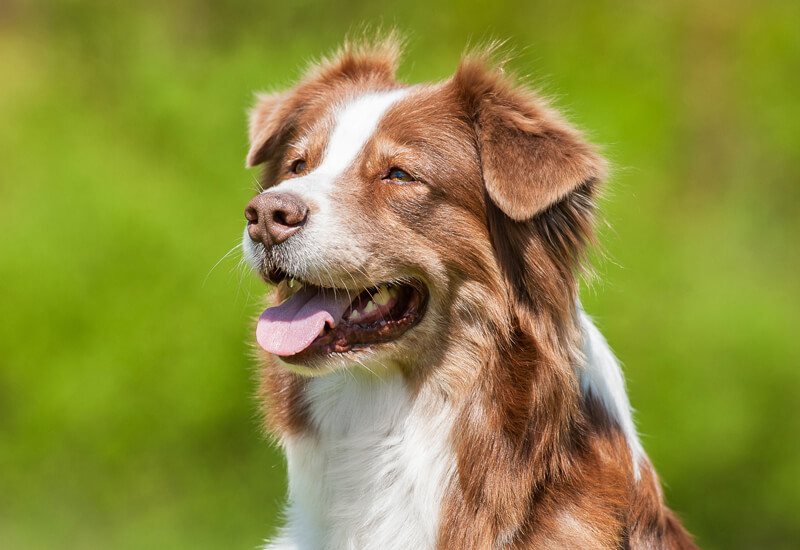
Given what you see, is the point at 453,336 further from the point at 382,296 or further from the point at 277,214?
the point at 277,214

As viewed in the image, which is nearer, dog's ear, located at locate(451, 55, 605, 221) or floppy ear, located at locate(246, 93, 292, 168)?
dog's ear, located at locate(451, 55, 605, 221)

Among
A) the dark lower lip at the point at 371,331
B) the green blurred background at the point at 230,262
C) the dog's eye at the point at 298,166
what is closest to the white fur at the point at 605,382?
the dark lower lip at the point at 371,331

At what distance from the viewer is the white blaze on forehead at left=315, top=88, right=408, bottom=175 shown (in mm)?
3920

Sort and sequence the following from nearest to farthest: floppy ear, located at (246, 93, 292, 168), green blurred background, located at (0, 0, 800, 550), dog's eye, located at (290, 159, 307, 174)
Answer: dog's eye, located at (290, 159, 307, 174) < floppy ear, located at (246, 93, 292, 168) < green blurred background, located at (0, 0, 800, 550)

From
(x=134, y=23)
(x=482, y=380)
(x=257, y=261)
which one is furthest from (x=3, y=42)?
(x=482, y=380)

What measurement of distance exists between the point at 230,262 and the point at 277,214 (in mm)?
5096

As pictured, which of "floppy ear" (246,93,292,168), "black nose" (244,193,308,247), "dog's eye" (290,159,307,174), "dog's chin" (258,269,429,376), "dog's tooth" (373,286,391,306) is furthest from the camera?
"floppy ear" (246,93,292,168)

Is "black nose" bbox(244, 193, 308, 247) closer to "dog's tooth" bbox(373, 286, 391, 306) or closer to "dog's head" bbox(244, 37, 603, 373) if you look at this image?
"dog's head" bbox(244, 37, 603, 373)

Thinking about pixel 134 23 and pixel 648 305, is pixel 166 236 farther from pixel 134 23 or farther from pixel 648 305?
pixel 648 305

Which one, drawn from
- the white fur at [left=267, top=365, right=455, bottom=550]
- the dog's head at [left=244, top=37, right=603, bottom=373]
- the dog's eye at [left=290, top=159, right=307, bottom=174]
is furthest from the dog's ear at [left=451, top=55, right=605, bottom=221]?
the white fur at [left=267, top=365, right=455, bottom=550]

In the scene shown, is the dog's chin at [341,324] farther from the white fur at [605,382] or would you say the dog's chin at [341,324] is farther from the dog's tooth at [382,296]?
the white fur at [605,382]

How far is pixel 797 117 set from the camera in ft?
28.1

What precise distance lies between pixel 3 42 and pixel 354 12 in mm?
3492

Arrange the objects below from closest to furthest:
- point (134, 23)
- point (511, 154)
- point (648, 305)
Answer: point (511, 154), point (648, 305), point (134, 23)
